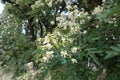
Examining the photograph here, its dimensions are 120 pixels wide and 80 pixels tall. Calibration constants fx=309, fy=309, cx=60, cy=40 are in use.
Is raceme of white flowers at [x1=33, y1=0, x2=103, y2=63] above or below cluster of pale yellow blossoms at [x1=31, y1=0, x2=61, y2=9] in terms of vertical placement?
below

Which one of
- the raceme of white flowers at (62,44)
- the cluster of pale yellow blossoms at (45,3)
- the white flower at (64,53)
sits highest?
the cluster of pale yellow blossoms at (45,3)

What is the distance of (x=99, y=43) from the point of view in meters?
2.60

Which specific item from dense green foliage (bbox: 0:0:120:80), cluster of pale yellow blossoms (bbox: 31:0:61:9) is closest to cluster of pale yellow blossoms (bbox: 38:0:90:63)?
dense green foliage (bbox: 0:0:120:80)

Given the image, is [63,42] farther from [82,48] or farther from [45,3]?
[45,3]

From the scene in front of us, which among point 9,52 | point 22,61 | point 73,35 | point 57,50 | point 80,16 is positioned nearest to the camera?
point 57,50

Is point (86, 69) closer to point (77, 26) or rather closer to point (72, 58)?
point (72, 58)

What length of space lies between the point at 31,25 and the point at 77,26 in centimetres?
313

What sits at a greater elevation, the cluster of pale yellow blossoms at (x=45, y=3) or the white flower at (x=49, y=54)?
the cluster of pale yellow blossoms at (x=45, y=3)

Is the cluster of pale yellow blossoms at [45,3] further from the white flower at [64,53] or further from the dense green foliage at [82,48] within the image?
the white flower at [64,53]

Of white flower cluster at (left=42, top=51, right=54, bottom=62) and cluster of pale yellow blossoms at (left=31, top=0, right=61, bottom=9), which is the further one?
cluster of pale yellow blossoms at (left=31, top=0, right=61, bottom=9)

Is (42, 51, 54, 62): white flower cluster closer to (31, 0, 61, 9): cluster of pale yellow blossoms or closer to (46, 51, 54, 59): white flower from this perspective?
(46, 51, 54, 59): white flower

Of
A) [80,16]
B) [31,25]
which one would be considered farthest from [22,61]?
[80,16]

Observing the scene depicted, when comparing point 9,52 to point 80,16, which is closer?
point 80,16

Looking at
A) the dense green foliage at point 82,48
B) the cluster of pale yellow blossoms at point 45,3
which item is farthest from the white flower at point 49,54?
the cluster of pale yellow blossoms at point 45,3
